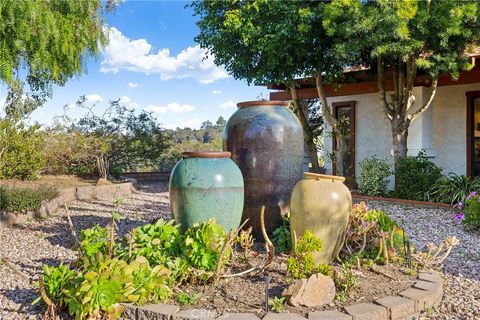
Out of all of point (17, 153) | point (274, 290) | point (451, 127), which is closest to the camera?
point (274, 290)

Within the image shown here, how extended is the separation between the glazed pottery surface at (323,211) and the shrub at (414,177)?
5717 millimetres

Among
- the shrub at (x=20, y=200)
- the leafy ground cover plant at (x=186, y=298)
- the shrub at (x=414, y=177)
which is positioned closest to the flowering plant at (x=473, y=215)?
the shrub at (x=414, y=177)

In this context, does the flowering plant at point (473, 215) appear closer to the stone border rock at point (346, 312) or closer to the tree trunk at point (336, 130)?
the stone border rock at point (346, 312)

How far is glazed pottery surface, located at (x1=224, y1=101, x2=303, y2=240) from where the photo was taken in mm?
4961

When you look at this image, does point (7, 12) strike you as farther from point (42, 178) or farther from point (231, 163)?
point (42, 178)

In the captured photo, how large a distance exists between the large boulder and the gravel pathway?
179cm

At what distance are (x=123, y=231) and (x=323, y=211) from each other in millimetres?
3298

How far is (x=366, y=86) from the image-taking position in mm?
11938

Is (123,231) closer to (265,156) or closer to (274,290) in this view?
(265,156)

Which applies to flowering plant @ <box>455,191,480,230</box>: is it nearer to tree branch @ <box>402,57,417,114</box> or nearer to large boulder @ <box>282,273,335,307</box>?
tree branch @ <box>402,57,417,114</box>

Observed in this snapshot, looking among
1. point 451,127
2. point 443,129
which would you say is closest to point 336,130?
point 443,129

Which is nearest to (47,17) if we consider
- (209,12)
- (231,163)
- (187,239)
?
(231,163)

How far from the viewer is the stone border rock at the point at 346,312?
305 cm

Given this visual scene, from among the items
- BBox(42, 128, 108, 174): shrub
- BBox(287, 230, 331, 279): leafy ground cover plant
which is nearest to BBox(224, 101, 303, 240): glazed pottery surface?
BBox(287, 230, 331, 279): leafy ground cover plant
